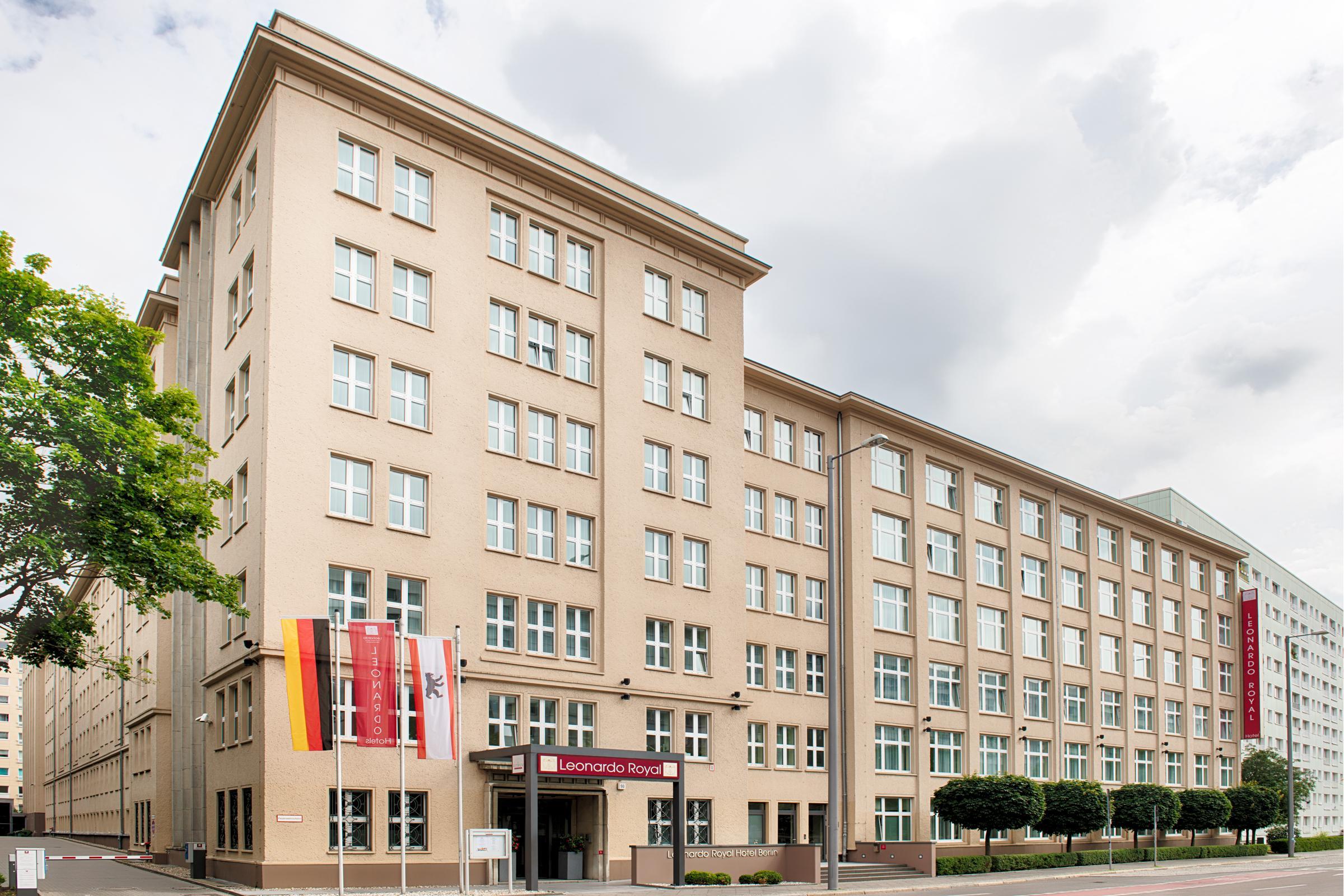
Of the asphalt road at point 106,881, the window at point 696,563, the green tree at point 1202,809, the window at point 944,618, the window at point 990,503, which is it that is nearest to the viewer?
the asphalt road at point 106,881

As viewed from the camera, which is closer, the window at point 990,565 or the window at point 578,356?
the window at point 578,356

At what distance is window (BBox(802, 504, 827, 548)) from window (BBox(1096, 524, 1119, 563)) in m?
21.9

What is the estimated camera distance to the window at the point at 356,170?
33.8 meters

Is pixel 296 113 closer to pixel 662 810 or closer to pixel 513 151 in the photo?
pixel 513 151

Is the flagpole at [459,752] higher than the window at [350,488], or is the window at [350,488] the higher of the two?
the window at [350,488]

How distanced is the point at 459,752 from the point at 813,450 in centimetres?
2431

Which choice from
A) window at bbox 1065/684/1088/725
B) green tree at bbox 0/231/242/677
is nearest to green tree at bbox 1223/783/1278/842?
window at bbox 1065/684/1088/725

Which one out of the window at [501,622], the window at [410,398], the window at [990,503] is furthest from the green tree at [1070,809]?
the window at [410,398]

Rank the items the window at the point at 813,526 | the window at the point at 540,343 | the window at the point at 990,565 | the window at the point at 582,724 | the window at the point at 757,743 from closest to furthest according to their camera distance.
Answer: the window at the point at 582,724, the window at the point at 540,343, the window at the point at 757,743, the window at the point at 813,526, the window at the point at 990,565

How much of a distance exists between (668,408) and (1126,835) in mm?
35444

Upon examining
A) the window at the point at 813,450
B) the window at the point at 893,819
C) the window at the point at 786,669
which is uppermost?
the window at the point at 813,450

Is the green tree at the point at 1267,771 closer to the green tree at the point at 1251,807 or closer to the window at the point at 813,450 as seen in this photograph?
the green tree at the point at 1251,807

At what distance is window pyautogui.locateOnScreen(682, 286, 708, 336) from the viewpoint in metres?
42.7

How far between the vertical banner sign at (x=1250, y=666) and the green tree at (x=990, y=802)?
98.6 feet
